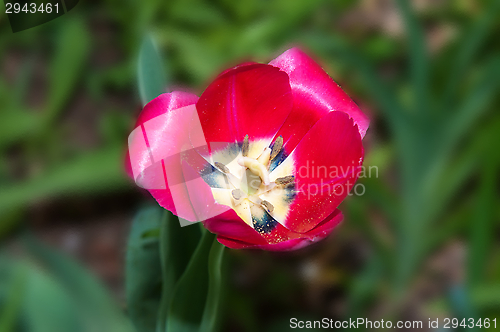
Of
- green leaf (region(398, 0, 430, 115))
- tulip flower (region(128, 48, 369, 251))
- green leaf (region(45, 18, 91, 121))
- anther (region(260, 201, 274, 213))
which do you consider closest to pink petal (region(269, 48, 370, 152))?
tulip flower (region(128, 48, 369, 251))

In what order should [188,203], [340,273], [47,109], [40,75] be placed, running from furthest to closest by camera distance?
[40,75] → [47,109] → [340,273] → [188,203]

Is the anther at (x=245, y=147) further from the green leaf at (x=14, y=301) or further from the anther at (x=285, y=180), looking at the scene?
the green leaf at (x=14, y=301)

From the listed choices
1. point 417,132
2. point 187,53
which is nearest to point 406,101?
point 417,132

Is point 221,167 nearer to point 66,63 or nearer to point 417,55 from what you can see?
point 417,55

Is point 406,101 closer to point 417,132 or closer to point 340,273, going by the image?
point 417,132

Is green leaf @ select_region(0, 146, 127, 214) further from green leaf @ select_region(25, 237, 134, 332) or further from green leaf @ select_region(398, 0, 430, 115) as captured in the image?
green leaf @ select_region(398, 0, 430, 115)

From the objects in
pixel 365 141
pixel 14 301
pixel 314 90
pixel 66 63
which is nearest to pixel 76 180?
pixel 66 63

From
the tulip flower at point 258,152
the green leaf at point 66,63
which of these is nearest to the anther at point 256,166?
the tulip flower at point 258,152
